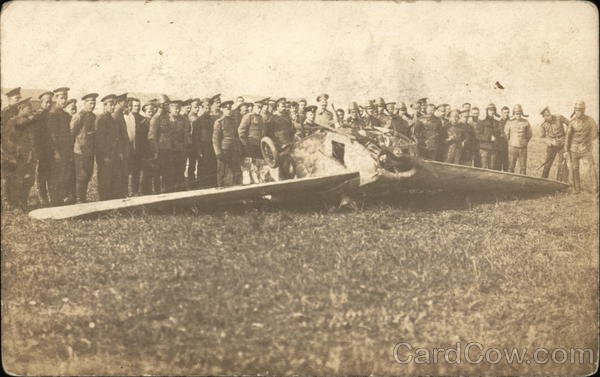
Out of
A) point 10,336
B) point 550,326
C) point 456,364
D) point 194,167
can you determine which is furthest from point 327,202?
point 10,336

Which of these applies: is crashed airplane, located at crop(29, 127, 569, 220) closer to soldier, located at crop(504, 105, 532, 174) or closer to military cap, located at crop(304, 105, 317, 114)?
military cap, located at crop(304, 105, 317, 114)

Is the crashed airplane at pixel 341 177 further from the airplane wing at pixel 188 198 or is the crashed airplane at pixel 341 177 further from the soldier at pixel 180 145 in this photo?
the soldier at pixel 180 145

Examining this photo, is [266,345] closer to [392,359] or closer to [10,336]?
[392,359]

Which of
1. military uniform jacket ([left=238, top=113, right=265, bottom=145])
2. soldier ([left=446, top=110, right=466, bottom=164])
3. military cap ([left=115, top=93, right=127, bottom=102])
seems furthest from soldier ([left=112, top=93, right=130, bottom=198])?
soldier ([left=446, top=110, right=466, bottom=164])

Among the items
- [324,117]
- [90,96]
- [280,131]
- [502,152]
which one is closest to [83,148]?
[90,96]

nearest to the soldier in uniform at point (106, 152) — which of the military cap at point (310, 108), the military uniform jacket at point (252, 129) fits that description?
the military uniform jacket at point (252, 129)

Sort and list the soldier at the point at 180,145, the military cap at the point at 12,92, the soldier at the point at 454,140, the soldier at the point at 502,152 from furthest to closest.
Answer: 1. the soldier at the point at 502,152
2. the soldier at the point at 454,140
3. the soldier at the point at 180,145
4. the military cap at the point at 12,92
